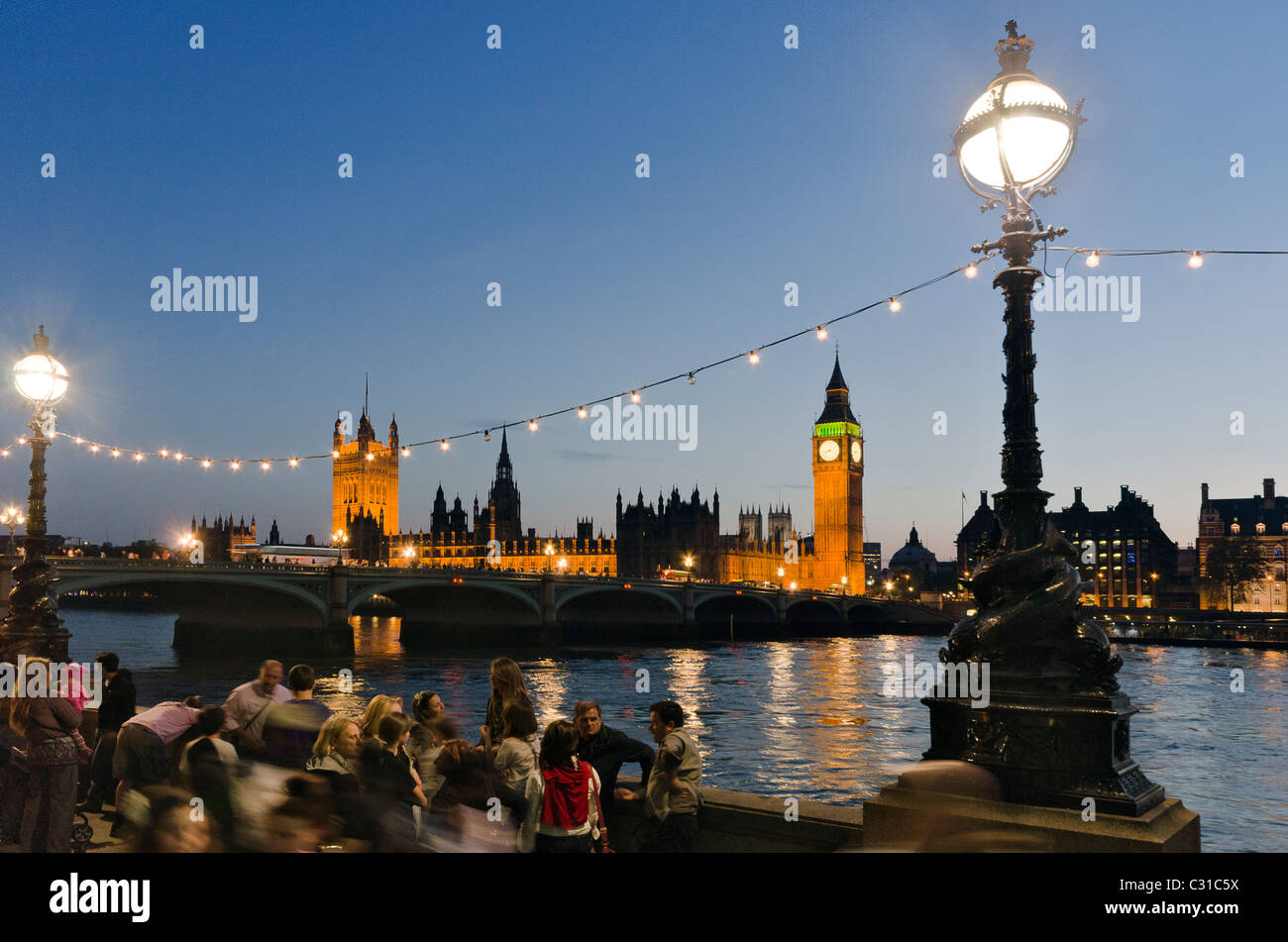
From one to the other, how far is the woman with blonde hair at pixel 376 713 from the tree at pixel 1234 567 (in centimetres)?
10433

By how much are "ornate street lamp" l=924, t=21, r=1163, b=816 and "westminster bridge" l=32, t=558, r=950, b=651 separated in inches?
869

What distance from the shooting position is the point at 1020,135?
15.6 ft

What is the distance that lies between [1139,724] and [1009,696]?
2675cm

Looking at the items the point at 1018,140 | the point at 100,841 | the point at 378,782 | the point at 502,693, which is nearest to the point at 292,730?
the point at 378,782

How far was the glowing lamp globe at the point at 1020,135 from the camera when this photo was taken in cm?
473

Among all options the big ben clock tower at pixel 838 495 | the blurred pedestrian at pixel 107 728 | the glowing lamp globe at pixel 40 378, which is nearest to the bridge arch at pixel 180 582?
the glowing lamp globe at pixel 40 378

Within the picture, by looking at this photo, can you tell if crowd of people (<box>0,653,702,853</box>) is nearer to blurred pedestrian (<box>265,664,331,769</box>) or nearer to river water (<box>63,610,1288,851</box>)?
blurred pedestrian (<box>265,664,331,769</box>)

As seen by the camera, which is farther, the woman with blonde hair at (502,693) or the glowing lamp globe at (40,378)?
the glowing lamp globe at (40,378)

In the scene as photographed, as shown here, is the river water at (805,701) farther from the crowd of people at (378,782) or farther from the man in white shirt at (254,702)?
the man in white shirt at (254,702)

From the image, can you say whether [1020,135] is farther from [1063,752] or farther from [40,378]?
[40,378]

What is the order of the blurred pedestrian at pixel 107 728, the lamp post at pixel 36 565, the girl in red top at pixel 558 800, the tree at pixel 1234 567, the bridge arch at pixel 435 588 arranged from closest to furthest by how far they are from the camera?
the girl in red top at pixel 558 800 → the blurred pedestrian at pixel 107 728 → the lamp post at pixel 36 565 → the bridge arch at pixel 435 588 → the tree at pixel 1234 567

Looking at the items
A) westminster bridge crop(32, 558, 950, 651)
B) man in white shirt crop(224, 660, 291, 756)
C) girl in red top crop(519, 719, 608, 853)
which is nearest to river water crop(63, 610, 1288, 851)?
westminster bridge crop(32, 558, 950, 651)
